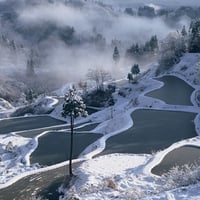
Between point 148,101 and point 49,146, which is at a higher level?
point 148,101

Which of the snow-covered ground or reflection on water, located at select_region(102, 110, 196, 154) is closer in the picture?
the snow-covered ground

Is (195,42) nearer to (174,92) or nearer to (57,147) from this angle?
(174,92)

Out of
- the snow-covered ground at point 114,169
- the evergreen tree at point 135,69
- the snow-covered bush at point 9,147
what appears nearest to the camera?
the snow-covered ground at point 114,169

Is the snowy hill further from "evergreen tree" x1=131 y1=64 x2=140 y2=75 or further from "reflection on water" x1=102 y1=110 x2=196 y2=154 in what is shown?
"evergreen tree" x1=131 y1=64 x2=140 y2=75

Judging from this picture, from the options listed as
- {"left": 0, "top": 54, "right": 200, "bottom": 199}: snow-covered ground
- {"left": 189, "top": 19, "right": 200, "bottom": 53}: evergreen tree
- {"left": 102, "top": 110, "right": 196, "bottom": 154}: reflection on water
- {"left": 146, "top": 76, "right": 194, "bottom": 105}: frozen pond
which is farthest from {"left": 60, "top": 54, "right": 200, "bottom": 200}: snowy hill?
{"left": 189, "top": 19, "right": 200, "bottom": 53}: evergreen tree

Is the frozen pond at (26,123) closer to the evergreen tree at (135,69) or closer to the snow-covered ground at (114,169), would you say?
the snow-covered ground at (114,169)

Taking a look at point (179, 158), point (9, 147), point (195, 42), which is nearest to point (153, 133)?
point (179, 158)

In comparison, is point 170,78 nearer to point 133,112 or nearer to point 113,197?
point 133,112

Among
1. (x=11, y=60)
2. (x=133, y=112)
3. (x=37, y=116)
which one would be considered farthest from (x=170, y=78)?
(x=11, y=60)

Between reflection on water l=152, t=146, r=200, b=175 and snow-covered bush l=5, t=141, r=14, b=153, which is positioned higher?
reflection on water l=152, t=146, r=200, b=175

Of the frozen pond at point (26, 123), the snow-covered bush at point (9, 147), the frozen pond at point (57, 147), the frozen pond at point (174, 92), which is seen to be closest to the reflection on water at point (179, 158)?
the frozen pond at point (57, 147)

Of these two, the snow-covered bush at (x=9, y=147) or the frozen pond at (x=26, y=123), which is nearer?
the snow-covered bush at (x=9, y=147)
